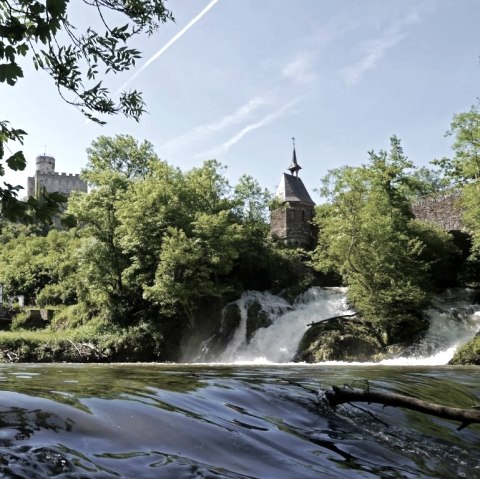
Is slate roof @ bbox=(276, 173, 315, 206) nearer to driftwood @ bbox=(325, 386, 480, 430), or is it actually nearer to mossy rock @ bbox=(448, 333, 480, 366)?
mossy rock @ bbox=(448, 333, 480, 366)

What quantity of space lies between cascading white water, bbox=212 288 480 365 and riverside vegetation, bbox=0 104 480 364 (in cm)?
76

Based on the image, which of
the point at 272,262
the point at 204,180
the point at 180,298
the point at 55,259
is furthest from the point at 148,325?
the point at 55,259

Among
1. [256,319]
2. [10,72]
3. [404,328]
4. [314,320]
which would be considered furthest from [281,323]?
[10,72]

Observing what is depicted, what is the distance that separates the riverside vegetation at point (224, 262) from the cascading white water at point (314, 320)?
765 mm

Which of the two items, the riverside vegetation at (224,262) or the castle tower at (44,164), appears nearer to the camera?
the riverside vegetation at (224,262)

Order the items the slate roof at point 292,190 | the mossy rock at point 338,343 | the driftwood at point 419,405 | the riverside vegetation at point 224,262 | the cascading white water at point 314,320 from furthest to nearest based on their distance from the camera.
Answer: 1. the slate roof at point 292,190
2. the riverside vegetation at point 224,262
3. the mossy rock at point 338,343
4. the cascading white water at point 314,320
5. the driftwood at point 419,405

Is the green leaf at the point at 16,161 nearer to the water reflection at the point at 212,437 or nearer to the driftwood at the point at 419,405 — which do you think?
the water reflection at the point at 212,437

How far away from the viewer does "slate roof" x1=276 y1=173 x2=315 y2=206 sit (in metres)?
39.5

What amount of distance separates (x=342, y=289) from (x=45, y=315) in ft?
68.4

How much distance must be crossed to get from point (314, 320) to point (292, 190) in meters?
16.9

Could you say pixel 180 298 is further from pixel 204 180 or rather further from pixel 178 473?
pixel 178 473

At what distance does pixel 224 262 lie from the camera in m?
28.6

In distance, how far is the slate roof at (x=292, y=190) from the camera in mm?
39541

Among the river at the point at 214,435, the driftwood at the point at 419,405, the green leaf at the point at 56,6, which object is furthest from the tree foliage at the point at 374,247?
the green leaf at the point at 56,6
